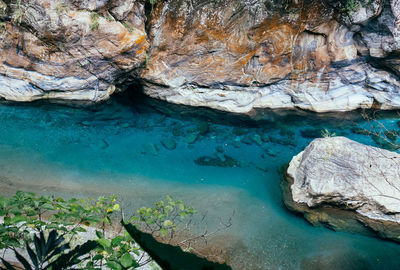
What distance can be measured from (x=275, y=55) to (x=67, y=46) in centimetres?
495

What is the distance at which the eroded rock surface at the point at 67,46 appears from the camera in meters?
6.28

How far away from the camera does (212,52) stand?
7.72 meters

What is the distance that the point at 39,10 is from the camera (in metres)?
6.14

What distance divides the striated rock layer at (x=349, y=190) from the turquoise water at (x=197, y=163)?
0.83 ft

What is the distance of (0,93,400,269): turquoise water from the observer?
4.45 meters

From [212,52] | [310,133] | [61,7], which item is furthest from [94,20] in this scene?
[310,133]

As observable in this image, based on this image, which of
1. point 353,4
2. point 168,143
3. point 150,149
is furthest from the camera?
point 353,4

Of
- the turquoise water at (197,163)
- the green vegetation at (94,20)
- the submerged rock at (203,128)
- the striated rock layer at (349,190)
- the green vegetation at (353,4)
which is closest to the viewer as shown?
the turquoise water at (197,163)

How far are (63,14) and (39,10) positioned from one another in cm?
47

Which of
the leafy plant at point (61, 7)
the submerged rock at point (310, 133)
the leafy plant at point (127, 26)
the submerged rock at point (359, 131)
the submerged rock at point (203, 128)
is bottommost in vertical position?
the submerged rock at point (203, 128)

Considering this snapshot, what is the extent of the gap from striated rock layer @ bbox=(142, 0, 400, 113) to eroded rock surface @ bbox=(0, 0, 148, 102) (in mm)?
832

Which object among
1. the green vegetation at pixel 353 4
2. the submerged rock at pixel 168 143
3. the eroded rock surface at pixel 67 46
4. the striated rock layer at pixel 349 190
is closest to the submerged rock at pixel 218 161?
the submerged rock at pixel 168 143

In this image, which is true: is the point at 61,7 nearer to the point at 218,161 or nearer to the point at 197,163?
the point at 197,163

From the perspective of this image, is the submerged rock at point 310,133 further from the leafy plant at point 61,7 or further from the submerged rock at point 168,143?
the leafy plant at point 61,7
